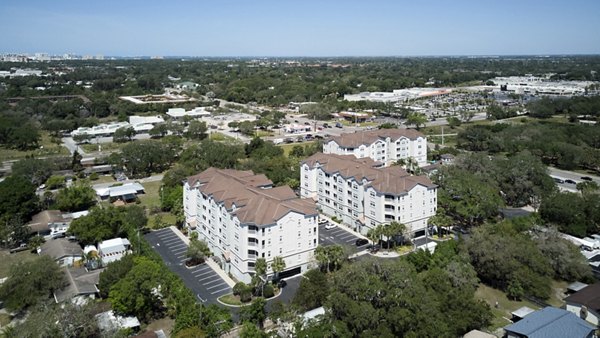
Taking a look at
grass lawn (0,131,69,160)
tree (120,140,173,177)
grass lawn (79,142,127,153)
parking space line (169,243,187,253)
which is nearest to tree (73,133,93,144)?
grass lawn (79,142,127,153)

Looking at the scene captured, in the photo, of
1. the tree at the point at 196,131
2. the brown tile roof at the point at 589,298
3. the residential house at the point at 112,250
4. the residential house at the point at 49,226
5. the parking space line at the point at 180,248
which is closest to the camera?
the brown tile roof at the point at 589,298

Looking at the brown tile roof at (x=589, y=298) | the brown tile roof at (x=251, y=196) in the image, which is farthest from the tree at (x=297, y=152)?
the brown tile roof at (x=589, y=298)

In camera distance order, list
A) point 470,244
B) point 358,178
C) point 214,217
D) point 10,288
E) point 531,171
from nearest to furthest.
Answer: point 10,288, point 470,244, point 214,217, point 358,178, point 531,171

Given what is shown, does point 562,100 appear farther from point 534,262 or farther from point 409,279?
point 409,279

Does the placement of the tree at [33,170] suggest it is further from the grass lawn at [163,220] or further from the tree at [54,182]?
the grass lawn at [163,220]

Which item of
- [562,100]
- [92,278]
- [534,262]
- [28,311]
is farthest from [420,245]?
Answer: [562,100]

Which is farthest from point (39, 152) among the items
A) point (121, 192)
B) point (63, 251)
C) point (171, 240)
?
point (171, 240)
